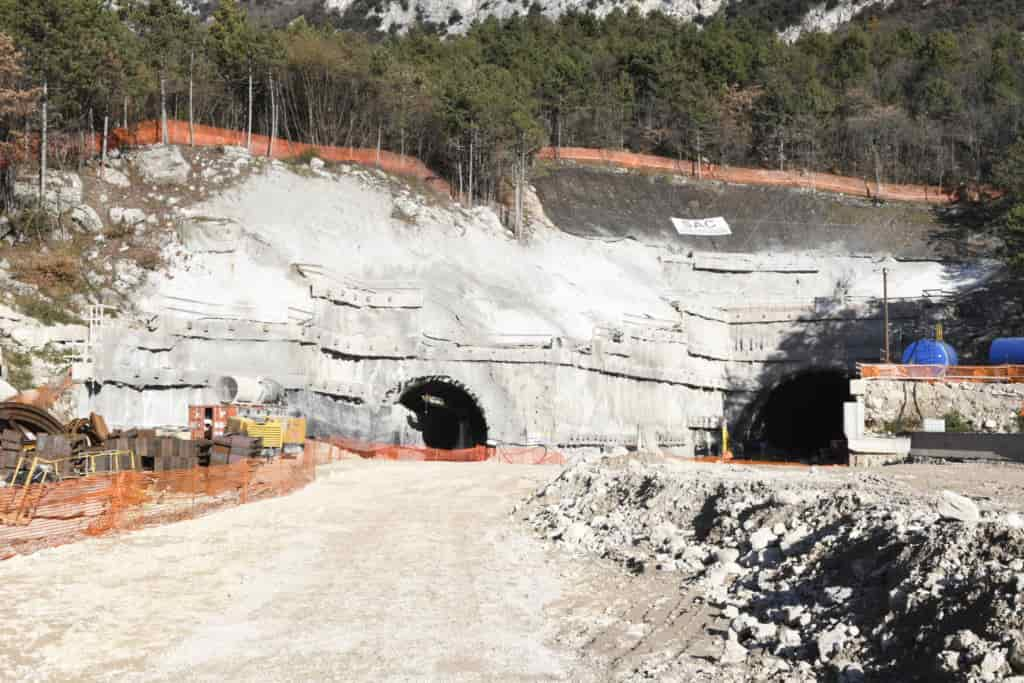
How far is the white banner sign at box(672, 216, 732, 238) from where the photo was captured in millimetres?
65688

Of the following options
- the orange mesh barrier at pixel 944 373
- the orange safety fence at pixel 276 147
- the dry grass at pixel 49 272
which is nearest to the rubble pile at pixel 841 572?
the orange mesh barrier at pixel 944 373

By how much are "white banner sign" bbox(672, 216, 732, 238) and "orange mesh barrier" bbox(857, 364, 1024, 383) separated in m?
20.1

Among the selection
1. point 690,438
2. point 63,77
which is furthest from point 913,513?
point 63,77

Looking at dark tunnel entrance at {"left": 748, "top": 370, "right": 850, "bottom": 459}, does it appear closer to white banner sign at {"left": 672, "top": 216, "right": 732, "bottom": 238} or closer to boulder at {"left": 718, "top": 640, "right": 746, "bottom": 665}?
white banner sign at {"left": 672, "top": 216, "right": 732, "bottom": 238}

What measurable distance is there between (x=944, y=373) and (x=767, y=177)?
30.2 metres

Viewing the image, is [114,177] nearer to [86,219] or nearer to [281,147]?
[86,219]

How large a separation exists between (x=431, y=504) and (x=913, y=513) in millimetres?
14942

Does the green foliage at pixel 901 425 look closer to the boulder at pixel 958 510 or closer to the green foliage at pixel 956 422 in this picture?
the green foliage at pixel 956 422

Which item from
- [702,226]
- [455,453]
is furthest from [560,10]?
[455,453]

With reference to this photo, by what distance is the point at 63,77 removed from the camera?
5091 centimetres

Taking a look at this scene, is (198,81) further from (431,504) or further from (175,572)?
(175,572)

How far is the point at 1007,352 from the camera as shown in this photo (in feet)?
162

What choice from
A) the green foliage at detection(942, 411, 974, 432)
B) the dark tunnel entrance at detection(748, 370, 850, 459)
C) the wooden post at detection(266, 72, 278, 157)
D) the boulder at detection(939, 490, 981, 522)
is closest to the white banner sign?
the dark tunnel entrance at detection(748, 370, 850, 459)

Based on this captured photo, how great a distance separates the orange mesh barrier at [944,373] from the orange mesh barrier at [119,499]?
27.8m
